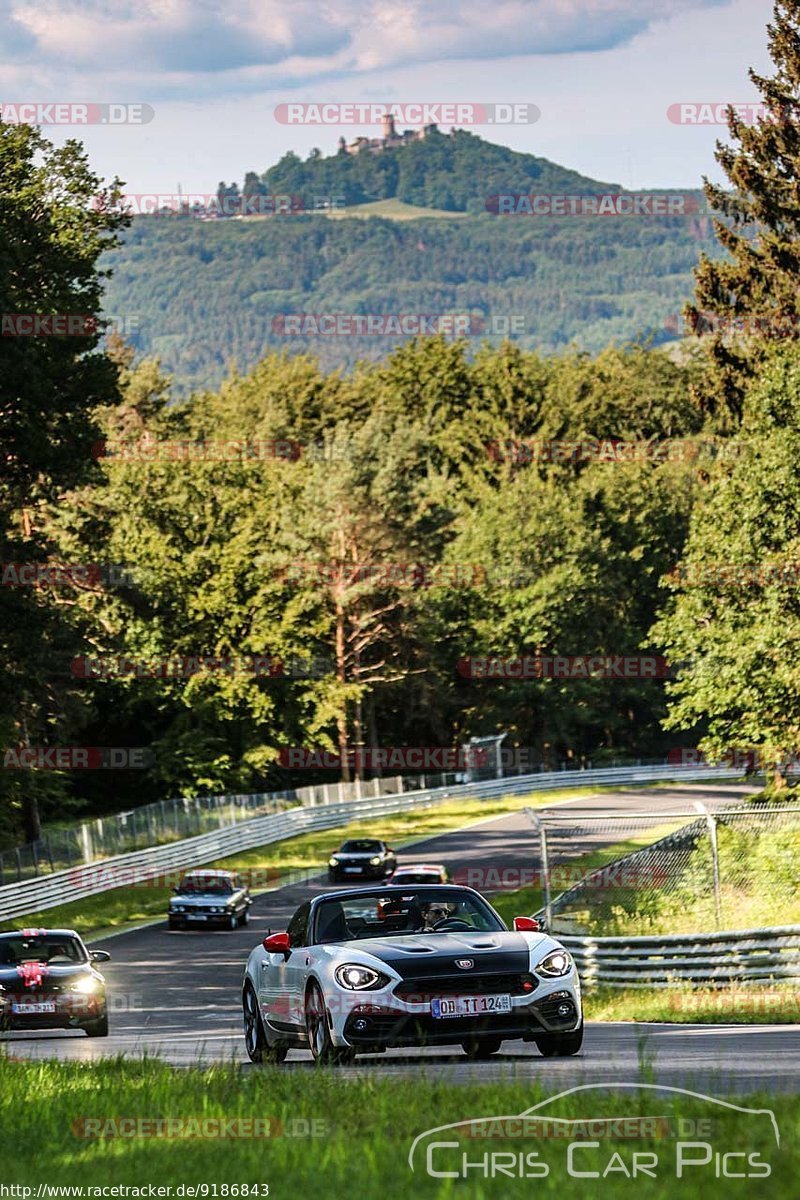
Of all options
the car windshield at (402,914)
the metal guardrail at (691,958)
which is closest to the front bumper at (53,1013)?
the car windshield at (402,914)

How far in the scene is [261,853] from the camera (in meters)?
60.5

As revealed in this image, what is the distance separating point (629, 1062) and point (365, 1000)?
1921 mm

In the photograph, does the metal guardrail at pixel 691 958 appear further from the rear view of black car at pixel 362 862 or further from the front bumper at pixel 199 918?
the rear view of black car at pixel 362 862

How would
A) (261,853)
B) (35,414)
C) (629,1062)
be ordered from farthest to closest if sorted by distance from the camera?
(261,853)
(35,414)
(629,1062)

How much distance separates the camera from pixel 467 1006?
1219 centimetres

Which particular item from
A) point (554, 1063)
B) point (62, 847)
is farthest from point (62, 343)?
point (554, 1063)

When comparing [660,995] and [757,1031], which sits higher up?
[757,1031]

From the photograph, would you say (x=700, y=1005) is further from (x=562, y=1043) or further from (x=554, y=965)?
(x=554, y=965)

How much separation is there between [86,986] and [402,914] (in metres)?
7.14

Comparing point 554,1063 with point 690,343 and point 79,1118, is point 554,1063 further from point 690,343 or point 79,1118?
point 690,343
